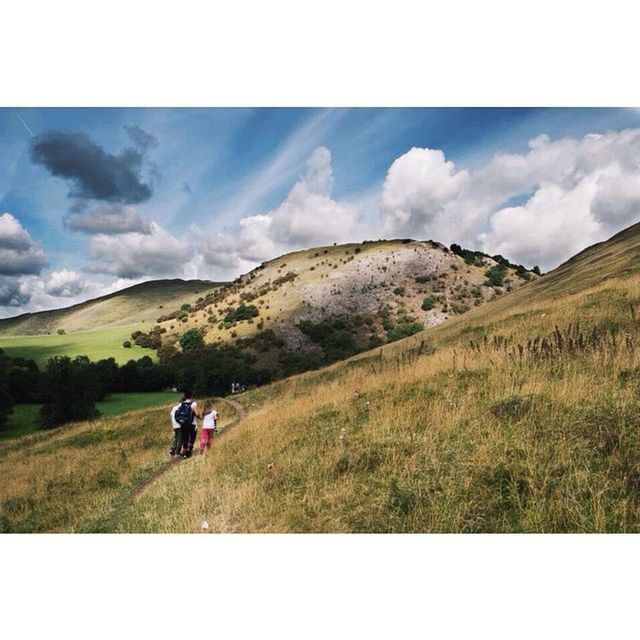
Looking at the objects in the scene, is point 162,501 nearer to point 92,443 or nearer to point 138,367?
point 92,443

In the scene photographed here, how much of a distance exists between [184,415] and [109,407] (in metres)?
20.6

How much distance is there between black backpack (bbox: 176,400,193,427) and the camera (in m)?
10.3

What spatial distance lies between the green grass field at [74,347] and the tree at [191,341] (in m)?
2.50

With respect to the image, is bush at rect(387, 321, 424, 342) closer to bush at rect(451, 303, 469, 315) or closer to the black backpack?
bush at rect(451, 303, 469, 315)

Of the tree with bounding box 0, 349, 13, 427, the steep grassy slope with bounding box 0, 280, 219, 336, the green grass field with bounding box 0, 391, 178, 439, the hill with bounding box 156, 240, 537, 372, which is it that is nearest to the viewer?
the tree with bounding box 0, 349, 13, 427

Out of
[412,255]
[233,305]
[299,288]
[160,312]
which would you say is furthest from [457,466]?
[412,255]

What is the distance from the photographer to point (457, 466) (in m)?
5.06

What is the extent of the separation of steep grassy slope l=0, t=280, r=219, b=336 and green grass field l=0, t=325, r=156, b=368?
1455mm

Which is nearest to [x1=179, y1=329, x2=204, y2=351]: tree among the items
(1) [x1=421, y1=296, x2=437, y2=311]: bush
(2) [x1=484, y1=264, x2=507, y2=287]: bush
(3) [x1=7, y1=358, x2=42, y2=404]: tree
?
(3) [x1=7, y1=358, x2=42, y2=404]: tree

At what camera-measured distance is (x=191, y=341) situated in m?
31.2

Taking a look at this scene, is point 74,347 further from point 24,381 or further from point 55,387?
point 55,387

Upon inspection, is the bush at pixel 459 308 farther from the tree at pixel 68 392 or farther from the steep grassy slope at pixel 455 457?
the steep grassy slope at pixel 455 457

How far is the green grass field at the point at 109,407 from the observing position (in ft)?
75.5

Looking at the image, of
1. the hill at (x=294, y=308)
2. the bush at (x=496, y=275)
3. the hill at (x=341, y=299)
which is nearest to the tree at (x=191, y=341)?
the hill at (x=294, y=308)
